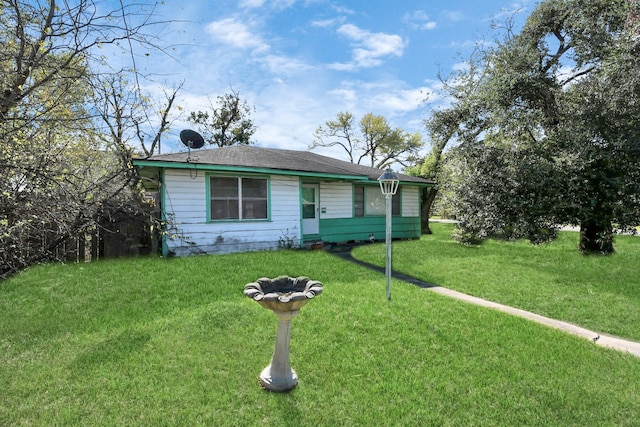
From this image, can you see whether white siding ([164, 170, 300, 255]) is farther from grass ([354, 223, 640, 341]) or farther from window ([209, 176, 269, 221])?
grass ([354, 223, 640, 341])

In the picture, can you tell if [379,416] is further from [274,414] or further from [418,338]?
[418,338]

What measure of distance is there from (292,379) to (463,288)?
4.54 meters

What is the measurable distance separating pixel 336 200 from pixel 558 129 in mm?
6891

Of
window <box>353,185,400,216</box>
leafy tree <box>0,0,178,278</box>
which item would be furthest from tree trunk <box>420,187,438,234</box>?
leafy tree <box>0,0,178,278</box>

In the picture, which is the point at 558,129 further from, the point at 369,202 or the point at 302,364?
the point at 302,364

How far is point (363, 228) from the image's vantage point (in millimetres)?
12555

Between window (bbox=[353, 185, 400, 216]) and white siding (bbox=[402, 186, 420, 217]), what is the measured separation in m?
0.39

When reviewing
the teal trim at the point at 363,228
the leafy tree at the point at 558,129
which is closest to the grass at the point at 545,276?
the leafy tree at the point at 558,129

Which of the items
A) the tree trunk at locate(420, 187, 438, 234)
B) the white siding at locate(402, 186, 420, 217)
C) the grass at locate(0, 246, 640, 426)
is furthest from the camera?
the tree trunk at locate(420, 187, 438, 234)

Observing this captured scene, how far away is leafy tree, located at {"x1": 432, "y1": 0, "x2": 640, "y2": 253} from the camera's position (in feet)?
20.4

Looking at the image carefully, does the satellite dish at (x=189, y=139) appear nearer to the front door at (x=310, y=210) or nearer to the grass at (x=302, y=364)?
the front door at (x=310, y=210)

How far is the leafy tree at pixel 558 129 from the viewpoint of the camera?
6.21 metres

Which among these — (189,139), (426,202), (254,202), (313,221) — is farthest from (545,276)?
(426,202)

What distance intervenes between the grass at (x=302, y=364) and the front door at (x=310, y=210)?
20.2ft
